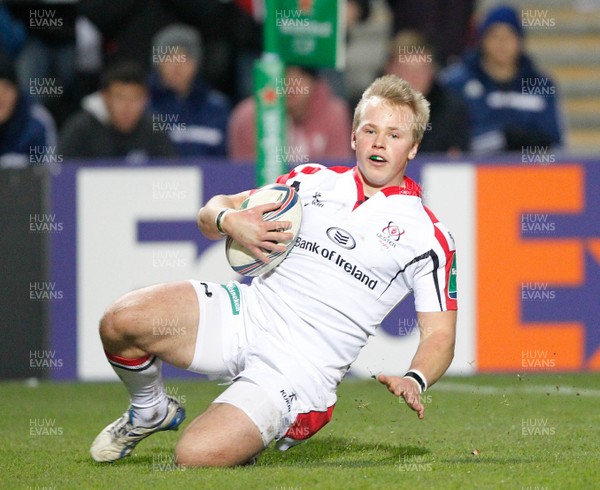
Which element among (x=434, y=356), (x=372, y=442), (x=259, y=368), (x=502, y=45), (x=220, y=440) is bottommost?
(x=372, y=442)

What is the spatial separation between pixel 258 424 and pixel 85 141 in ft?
17.2

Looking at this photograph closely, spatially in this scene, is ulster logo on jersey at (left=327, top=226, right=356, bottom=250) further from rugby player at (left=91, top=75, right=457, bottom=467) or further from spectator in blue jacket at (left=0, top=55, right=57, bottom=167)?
spectator in blue jacket at (left=0, top=55, right=57, bottom=167)

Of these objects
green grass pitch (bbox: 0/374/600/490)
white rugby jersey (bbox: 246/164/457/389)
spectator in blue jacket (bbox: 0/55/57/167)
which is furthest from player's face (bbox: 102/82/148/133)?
white rugby jersey (bbox: 246/164/457/389)

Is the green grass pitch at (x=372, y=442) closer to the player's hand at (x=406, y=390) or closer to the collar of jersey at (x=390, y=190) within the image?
the player's hand at (x=406, y=390)

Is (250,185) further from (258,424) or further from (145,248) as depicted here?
(258,424)

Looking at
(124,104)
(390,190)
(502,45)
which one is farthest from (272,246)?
(502,45)

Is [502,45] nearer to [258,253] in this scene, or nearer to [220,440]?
[258,253]

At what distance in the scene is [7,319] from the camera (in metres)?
9.42

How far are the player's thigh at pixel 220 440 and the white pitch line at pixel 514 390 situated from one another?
335 cm

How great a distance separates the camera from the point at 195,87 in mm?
11242

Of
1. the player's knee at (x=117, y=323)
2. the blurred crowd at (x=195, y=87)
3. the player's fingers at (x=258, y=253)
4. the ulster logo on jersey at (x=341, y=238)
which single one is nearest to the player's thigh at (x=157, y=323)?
the player's knee at (x=117, y=323)

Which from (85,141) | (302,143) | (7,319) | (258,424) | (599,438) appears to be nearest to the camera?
(258,424)

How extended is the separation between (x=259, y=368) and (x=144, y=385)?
568mm

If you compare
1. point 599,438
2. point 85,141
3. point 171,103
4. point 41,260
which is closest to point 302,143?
point 171,103
